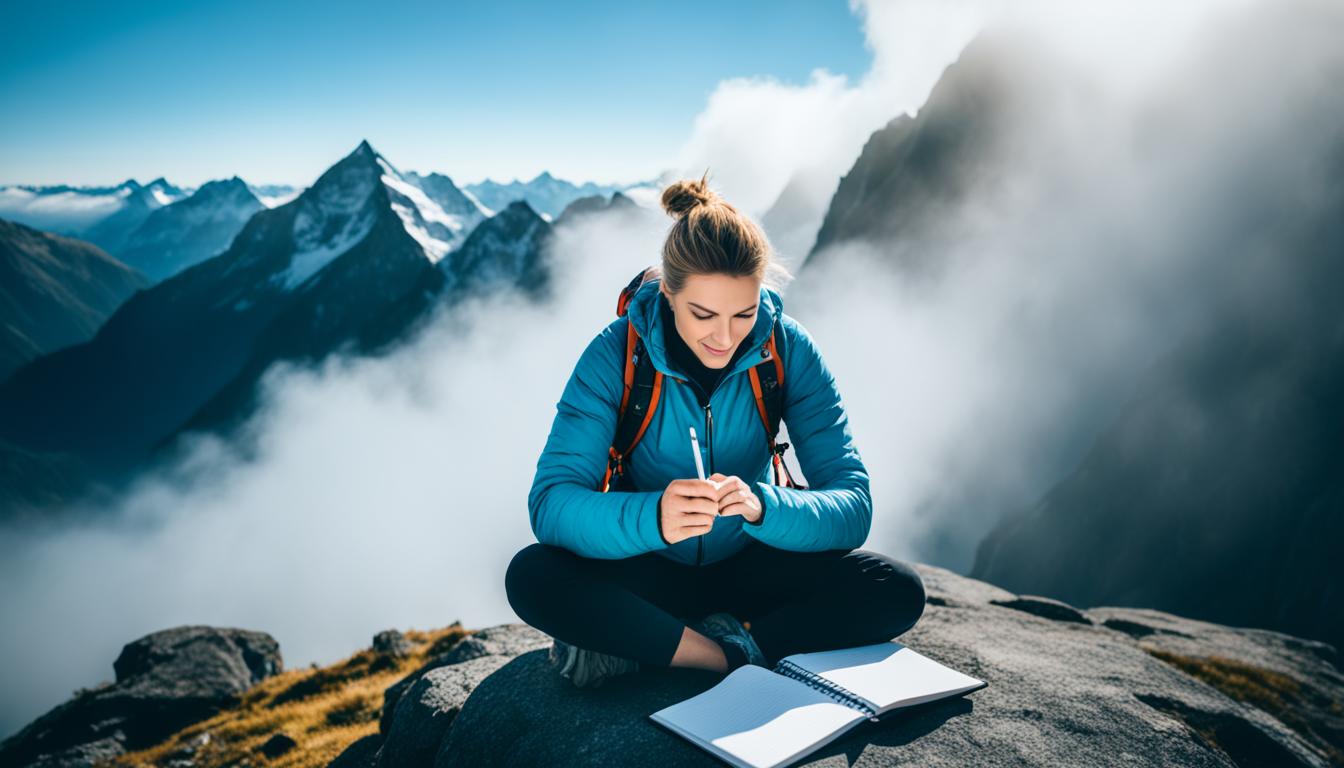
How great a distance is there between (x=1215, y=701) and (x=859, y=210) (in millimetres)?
192824

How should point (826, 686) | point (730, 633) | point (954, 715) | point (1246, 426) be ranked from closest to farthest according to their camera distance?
point (826, 686), point (954, 715), point (730, 633), point (1246, 426)

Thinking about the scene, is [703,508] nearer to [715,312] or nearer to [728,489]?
[728,489]

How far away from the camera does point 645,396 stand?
17.4ft

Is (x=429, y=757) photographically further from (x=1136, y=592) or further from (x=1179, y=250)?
(x=1179, y=250)

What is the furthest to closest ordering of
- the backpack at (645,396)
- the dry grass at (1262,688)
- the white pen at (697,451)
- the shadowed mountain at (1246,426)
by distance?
1. the shadowed mountain at (1246,426)
2. the dry grass at (1262,688)
3. the backpack at (645,396)
4. the white pen at (697,451)

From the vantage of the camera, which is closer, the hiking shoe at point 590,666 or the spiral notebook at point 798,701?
the spiral notebook at point 798,701

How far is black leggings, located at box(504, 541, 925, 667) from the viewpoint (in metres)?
4.80

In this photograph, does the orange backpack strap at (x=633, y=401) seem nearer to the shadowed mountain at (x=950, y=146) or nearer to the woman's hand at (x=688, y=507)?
the woman's hand at (x=688, y=507)

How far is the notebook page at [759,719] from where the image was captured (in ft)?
12.4

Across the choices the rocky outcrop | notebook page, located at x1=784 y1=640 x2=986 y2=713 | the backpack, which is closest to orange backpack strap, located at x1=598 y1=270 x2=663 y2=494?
the backpack

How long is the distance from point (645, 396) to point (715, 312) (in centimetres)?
91

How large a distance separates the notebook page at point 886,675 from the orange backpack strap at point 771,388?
1557mm

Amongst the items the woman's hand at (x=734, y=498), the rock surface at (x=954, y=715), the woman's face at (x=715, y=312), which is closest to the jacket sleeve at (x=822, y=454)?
the woman's hand at (x=734, y=498)

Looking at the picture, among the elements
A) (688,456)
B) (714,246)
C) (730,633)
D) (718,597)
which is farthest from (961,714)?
(714,246)
